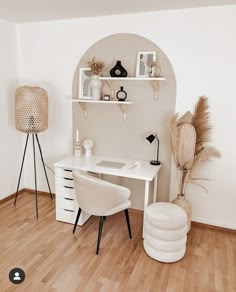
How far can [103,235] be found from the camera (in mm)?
2742

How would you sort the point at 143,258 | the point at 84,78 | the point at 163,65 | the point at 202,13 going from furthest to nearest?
the point at 84,78, the point at 163,65, the point at 202,13, the point at 143,258

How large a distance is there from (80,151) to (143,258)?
147 cm

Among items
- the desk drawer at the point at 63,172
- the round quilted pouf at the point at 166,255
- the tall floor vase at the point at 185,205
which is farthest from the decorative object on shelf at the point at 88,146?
the round quilted pouf at the point at 166,255

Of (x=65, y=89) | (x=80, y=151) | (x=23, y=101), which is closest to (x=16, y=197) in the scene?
(x=80, y=151)

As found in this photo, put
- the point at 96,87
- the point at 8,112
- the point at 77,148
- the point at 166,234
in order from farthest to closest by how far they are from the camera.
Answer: the point at 8,112
the point at 77,148
the point at 96,87
the point at 166,234

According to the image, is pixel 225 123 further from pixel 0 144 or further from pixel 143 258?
pixel 0 144

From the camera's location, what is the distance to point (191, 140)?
257cm

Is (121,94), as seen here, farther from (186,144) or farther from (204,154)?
(204,154)

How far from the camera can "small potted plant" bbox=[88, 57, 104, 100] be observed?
Answer: 2.93 m

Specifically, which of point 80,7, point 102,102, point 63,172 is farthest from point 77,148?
point 80,7

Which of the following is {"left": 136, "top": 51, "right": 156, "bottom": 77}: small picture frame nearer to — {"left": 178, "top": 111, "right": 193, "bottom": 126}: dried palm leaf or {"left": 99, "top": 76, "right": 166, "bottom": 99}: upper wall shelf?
{"left": 99, "top": 76, "right": 166, "bottom": 99}: upper wall shelf

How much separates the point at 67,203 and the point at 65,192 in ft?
0.44

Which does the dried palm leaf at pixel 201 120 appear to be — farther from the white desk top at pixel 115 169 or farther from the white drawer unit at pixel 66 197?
the white drawer unit at pixel 66 197

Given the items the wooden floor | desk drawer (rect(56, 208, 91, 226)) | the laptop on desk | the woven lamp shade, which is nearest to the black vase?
the woven lamp shade
